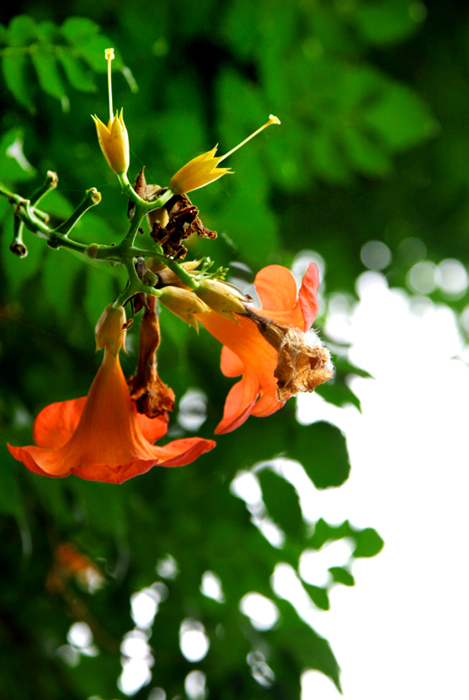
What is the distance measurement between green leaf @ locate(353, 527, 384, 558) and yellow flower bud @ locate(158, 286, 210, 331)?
5.97 ft

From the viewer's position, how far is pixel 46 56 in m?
1.33

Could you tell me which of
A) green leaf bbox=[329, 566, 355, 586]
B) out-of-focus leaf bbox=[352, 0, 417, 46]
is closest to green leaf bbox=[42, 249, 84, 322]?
green leaf bbox=[329, 566, 355, 586]

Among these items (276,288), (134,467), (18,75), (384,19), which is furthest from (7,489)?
(384,19)

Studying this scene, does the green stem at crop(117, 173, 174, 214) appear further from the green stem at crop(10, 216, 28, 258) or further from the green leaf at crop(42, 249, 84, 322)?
the green leaf at crop(42, 249, 84, 322)

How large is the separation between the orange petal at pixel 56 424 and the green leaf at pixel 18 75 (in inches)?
28.7

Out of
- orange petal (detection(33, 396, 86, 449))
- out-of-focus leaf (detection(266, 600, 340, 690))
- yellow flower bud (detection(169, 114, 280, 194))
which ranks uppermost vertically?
yellow flower bud (detection(169, 114, 280, 194))

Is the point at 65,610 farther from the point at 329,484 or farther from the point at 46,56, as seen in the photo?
the point at 46,56

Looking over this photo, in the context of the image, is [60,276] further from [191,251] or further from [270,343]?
[270,343]

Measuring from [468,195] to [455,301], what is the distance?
3.94ft

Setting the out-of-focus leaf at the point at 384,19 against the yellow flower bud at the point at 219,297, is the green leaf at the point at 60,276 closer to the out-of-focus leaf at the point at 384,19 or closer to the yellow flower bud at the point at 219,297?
the yellow flower bud at the point at 219,297

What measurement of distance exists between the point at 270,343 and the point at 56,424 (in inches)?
18.1

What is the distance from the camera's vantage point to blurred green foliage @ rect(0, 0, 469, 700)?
138 cm

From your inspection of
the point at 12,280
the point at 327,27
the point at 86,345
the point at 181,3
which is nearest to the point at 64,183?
the point at 12,280

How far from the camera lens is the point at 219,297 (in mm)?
A: 963
